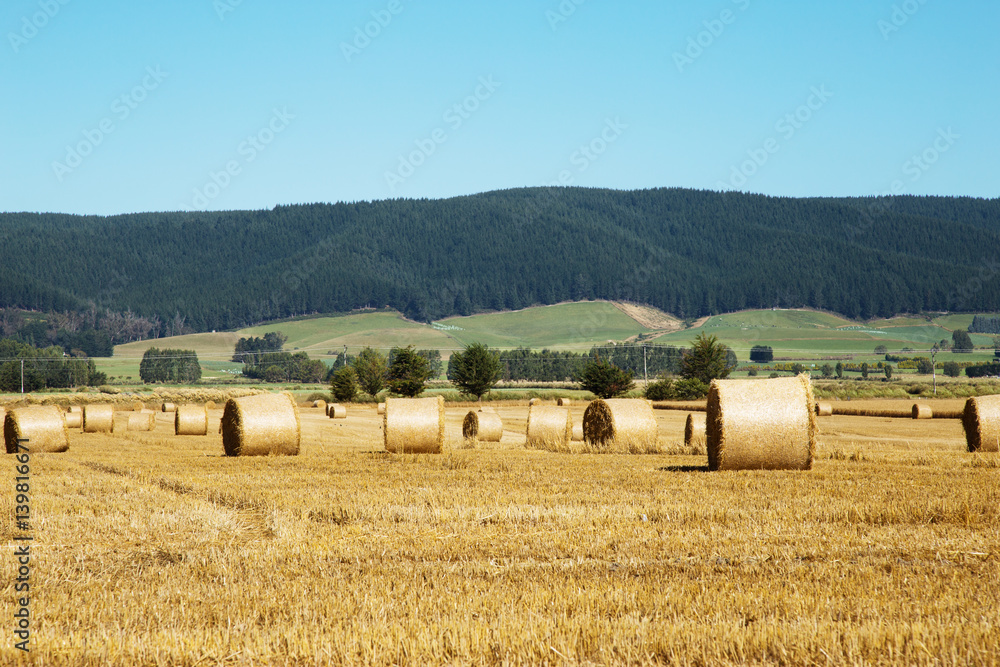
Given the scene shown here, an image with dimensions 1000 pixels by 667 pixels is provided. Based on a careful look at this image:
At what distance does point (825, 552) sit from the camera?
791cm

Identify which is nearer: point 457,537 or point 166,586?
point 166,586

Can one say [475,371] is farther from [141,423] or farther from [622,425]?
[622,425]

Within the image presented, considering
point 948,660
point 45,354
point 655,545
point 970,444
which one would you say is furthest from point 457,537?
point 45,354

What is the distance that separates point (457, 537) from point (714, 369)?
203 ft

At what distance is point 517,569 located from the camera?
24.5 feet

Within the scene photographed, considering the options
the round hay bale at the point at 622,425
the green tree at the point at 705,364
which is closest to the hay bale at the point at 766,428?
the round hay bale at the point at 622,425

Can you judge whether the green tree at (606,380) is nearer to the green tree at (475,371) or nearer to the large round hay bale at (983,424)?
the green tree at (475,371)

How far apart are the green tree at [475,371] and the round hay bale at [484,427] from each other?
38741 millimetres

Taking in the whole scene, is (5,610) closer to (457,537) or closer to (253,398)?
(457,537)

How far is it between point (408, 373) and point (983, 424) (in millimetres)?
45457

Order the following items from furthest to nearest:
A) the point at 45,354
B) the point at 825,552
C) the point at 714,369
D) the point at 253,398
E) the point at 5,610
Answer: the point at 45,354
the point at 714,369
the point at 253,398
the point at 825,552
the point at 5,610

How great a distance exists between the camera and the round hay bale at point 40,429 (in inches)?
848

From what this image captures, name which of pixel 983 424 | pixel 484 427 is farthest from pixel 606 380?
pixel 983 424

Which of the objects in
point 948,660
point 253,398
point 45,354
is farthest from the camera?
point 45,354
